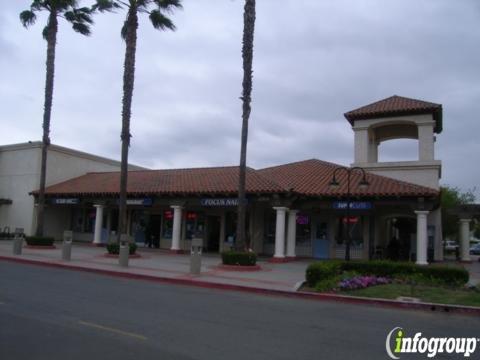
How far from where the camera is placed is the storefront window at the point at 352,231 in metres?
24.6

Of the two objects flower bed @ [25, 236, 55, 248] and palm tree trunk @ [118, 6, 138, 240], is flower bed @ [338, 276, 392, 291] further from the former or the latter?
flower bed @ [25, 236, 55, 248]

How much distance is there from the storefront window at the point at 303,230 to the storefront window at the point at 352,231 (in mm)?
1501

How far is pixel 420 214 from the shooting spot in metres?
20.8

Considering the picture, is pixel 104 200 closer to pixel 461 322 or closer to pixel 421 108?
pixel 421 108

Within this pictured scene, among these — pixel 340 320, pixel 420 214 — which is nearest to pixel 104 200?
pixel 420 214

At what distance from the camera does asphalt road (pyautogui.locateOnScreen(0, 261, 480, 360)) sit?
616cm

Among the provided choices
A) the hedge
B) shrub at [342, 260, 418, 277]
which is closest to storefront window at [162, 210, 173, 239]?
the hedge

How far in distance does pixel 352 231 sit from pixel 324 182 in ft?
10.1

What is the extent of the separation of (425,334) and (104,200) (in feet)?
76.9

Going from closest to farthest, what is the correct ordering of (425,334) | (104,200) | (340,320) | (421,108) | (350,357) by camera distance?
1. (350,357)
2. (425,334)
3. (340,320)
4. (421,108)
5. (104,200)

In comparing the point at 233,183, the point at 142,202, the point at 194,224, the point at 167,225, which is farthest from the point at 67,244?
the point at 167,225

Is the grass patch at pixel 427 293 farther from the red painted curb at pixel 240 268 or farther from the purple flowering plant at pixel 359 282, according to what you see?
the red painted curb at pixel 240 268

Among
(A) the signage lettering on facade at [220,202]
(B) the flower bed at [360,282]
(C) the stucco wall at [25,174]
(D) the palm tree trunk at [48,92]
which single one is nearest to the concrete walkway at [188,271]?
(B) the flower bed at [360,282]

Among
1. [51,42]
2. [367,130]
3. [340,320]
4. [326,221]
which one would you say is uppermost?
[51,42]
